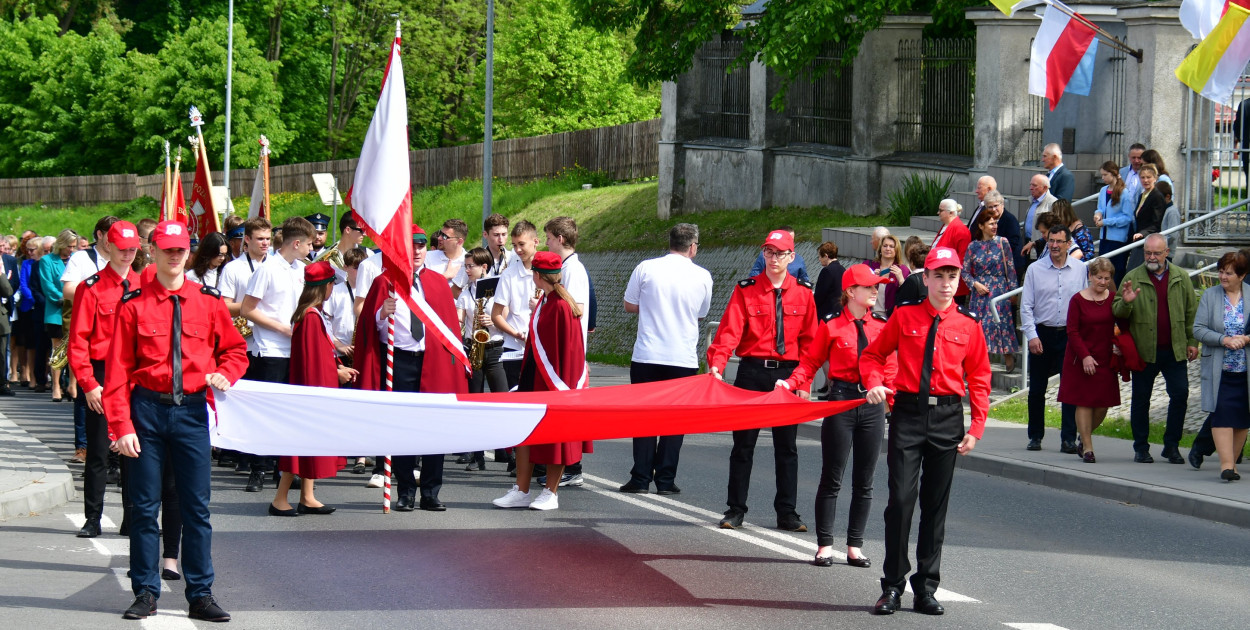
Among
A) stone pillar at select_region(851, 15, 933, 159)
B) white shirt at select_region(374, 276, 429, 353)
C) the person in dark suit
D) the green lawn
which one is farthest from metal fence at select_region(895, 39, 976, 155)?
white shirt at select_region(374, 276, 429, 353)

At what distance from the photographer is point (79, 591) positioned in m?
8.30

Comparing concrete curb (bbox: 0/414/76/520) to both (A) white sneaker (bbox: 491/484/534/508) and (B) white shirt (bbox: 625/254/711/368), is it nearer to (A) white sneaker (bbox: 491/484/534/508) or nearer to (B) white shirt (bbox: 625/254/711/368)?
(A) white sneaker (bbox: 491/484/534/508)

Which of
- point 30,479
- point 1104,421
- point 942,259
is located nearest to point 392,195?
point 30,479

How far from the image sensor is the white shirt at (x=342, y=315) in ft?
40.2

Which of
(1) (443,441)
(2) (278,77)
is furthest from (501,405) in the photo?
(2) (278,77)

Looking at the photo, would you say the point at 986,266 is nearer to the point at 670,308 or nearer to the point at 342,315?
the point at 670,308

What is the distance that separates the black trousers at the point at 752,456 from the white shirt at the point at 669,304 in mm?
1271

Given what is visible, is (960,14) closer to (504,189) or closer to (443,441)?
(443,441)

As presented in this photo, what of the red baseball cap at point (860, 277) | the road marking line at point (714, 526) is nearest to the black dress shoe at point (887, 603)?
the road marking line at point (714, 526)

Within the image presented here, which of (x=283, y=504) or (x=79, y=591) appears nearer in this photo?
(x=79, y=591)

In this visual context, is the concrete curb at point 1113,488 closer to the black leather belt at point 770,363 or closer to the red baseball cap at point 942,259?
the black leather belt at point 770,363

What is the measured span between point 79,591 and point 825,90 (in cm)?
2228

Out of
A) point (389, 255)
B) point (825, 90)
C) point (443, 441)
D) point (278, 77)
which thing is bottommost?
point (443, 441)

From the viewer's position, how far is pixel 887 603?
783 centimetres
